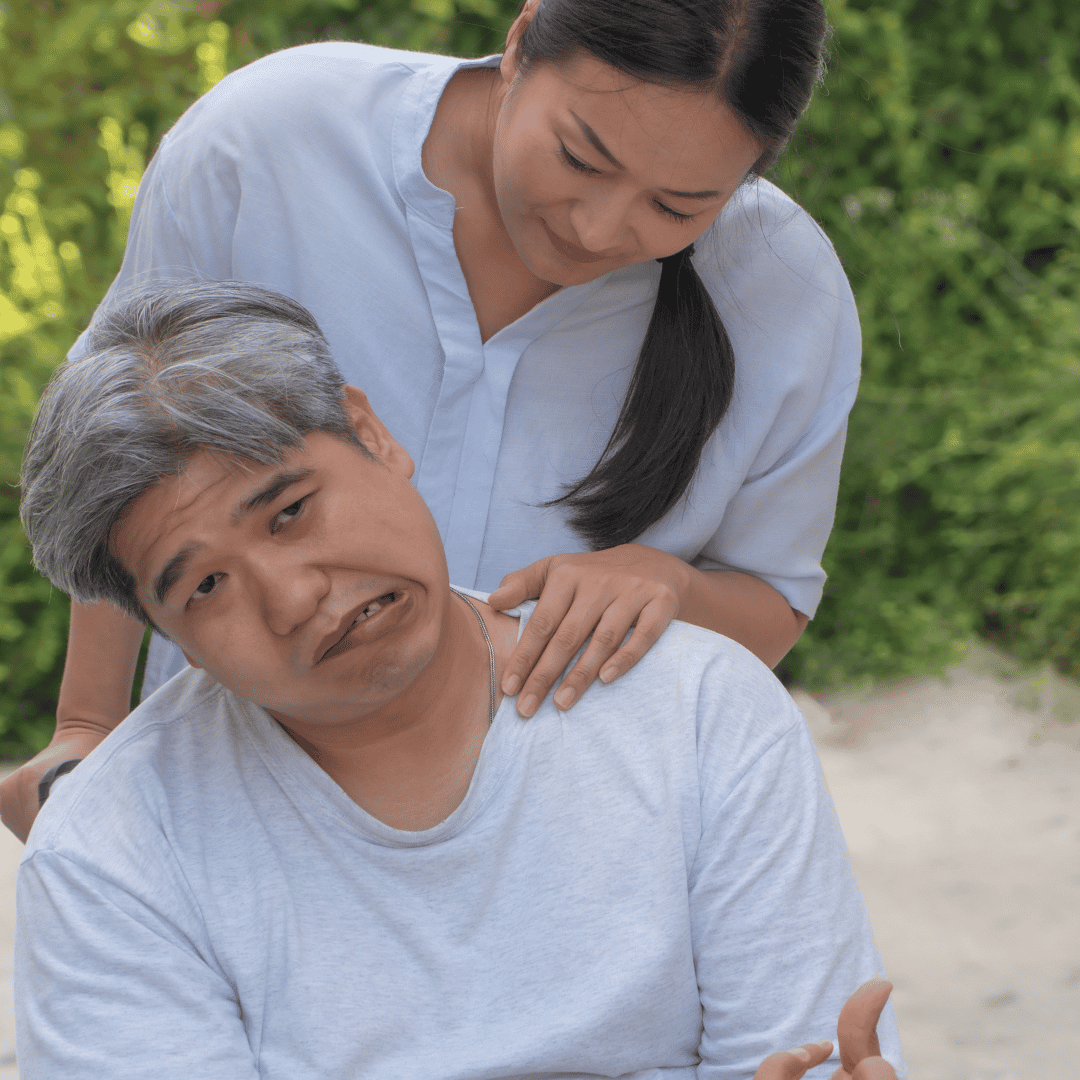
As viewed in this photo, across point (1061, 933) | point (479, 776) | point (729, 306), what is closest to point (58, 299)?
point (729, 306)

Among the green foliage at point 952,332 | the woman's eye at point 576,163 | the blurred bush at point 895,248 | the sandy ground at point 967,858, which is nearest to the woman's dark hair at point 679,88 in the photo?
the woman's eye at point 576,163

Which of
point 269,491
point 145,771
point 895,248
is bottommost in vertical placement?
point 895,248

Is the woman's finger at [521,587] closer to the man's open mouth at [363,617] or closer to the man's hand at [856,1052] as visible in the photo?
the man's open mouth at [363,617]

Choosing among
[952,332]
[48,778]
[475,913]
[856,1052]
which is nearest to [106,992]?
[475,913]

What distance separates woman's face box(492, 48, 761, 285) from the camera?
1394mm

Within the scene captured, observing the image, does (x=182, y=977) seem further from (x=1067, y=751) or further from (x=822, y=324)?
(x=1067, y=751)

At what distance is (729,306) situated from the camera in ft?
5.81

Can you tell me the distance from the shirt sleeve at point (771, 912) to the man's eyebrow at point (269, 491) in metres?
0.52

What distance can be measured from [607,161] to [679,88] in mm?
110

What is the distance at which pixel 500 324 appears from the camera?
175 centimetres

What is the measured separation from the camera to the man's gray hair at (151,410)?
128 cm

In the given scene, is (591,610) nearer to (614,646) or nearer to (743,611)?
(614,646)

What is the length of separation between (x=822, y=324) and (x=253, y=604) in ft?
2.94

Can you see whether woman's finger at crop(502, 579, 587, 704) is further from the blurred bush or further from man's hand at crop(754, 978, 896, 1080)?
the blurred bush
